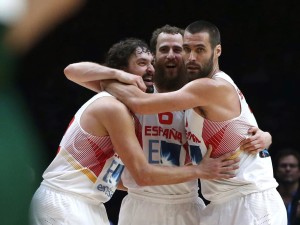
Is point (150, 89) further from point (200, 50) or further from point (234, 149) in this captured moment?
point (234, 149)

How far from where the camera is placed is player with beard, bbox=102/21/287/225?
406 cm

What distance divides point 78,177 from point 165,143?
35.6 inches

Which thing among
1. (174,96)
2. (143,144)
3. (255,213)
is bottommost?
(255,213)

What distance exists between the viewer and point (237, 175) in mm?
4195

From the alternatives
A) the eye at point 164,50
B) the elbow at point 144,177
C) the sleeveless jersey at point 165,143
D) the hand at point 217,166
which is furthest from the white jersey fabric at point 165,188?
the elbow at point 144,177

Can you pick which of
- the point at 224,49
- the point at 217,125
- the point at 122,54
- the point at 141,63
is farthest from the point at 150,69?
the point at 224,49

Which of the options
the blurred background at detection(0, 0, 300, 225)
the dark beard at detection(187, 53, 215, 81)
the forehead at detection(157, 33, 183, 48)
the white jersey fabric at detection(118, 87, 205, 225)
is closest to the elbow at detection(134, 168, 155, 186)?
the white jersey fabric at detection(118, 87, 205, 225)

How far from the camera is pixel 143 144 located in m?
4.68

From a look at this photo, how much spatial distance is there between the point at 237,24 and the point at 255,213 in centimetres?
514

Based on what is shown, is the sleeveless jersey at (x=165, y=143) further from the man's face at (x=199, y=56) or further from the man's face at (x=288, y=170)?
the man's face at (x=288, y=170)

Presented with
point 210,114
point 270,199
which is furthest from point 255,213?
point 210,114

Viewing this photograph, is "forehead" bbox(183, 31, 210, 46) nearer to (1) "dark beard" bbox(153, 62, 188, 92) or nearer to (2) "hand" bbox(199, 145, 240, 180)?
(1) "dark beard" bbox(153, 62, 188, 92)

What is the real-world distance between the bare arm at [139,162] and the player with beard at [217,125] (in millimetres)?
130

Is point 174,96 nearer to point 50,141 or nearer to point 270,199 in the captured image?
point 270,199
